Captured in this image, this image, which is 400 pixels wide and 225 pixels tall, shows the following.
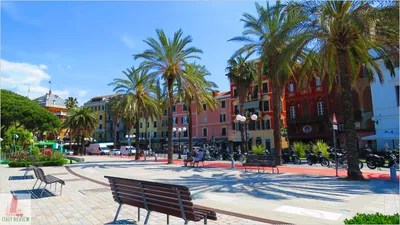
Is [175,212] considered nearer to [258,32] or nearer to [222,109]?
[258,32]

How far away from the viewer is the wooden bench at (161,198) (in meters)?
4.71

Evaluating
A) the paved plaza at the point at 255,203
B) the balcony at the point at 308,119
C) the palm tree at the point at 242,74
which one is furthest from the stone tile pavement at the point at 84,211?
the balcony at the point at 308,119

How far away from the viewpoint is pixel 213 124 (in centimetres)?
5972

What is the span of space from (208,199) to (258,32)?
15.4m

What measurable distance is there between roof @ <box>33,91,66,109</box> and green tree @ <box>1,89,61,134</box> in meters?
52.7

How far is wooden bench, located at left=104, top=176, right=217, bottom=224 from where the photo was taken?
471cm

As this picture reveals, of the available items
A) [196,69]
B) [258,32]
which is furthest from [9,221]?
[196,69]

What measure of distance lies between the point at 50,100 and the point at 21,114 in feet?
195

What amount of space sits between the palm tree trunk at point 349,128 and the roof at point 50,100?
320 ft

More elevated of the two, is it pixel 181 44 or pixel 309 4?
pixel 181 44

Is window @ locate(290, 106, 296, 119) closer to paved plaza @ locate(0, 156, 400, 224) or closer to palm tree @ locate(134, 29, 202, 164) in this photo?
palm tree @ locate(134, 29, 202, 164)

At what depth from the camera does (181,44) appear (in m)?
23.8

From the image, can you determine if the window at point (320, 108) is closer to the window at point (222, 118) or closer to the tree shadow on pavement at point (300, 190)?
the window at point (222, 118)

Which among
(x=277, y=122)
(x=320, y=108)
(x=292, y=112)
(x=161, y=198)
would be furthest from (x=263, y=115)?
(x=161, y=198)
